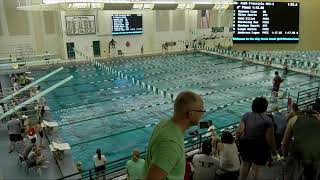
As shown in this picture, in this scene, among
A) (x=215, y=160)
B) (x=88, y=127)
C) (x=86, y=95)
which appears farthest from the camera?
(x=86, y=95)

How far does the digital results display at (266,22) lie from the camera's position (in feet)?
10.4

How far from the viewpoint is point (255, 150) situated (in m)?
3.88

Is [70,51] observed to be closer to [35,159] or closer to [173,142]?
[35,159]

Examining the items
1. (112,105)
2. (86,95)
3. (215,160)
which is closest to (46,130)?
(112,105)

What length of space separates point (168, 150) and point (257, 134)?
2348 mm

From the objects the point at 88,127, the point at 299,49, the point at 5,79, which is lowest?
the point at 88,127

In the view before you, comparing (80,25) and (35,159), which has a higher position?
(80,25)

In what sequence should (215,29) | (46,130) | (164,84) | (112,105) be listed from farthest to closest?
(215,29) → (164,84) → (112,105) → (46,130)

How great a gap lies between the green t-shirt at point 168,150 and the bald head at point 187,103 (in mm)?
85

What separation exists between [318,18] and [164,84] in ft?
48.8

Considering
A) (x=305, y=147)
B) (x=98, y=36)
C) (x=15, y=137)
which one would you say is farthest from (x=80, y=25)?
(x=305, y=147)

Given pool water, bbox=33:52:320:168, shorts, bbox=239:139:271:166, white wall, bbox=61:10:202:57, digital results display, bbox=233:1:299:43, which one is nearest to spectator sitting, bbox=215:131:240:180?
shorts, bbox=239:139:271:166

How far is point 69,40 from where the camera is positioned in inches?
976

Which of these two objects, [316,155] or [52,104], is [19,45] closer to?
[52,104]
